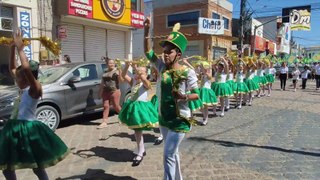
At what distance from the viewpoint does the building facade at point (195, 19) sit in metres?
31.0

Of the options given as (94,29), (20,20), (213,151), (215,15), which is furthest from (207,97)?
(215,15)

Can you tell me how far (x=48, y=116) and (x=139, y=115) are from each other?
3014 millimetres

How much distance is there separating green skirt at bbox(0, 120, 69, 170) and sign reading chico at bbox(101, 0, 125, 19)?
1432 cm

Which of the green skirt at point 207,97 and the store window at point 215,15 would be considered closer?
the green skirt at point 207,97

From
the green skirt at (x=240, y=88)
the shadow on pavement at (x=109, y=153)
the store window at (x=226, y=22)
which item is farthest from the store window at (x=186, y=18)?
the shadow on pavement at (x=109, y=153)

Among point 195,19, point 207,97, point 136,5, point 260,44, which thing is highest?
point 195,19

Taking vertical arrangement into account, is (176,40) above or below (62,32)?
below

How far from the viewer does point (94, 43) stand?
18406 mm

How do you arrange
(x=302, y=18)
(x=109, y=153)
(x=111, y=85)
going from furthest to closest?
(x=302, y=18), (x=111, y=85), (x=109, y=153)

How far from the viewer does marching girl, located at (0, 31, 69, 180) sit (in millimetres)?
3578

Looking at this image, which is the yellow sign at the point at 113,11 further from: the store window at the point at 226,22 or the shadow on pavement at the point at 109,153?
the store window at the point at 226,22

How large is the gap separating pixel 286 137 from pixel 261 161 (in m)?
2.11

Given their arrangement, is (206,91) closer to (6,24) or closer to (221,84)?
(221,84)

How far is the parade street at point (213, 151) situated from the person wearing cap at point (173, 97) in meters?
1.21
